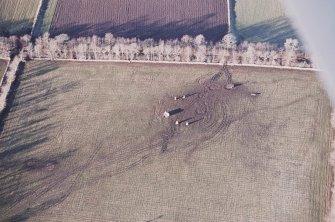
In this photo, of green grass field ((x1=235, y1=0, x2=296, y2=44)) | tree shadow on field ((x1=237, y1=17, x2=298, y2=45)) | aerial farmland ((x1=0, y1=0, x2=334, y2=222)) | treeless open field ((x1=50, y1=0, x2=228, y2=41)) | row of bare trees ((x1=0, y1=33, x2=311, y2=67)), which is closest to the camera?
aerial farmland ((x1=0, y1=0, x2=334, y2=222))

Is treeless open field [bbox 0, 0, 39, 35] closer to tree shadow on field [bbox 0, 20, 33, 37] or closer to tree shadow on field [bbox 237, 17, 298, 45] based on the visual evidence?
tree shadow on field [bbox 0, 20, 33, 37]

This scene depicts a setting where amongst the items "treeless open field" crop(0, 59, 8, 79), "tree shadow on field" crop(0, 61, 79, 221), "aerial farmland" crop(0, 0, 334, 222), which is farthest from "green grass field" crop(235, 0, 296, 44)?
"treeless open field" crop(0, 59, 8, 79)

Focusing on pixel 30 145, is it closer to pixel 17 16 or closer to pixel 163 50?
pixel 163 50

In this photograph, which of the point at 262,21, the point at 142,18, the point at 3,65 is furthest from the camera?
the point at 142,18

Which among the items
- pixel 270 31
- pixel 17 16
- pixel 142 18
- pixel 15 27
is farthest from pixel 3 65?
pixel 270 31

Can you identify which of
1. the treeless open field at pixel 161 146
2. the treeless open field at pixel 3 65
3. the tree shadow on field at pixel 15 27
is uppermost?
the tree shadow on field at pixel 15 27

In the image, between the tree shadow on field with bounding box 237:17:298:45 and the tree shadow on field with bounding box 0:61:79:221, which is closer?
the tree shadow on field with bounding box 0:61:79:221

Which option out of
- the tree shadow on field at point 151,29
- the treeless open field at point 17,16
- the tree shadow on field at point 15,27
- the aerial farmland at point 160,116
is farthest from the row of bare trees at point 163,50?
the treeless open field at point 17,16

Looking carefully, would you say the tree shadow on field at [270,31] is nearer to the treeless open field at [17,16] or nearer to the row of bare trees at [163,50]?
the row of bare trees at [163,50]
